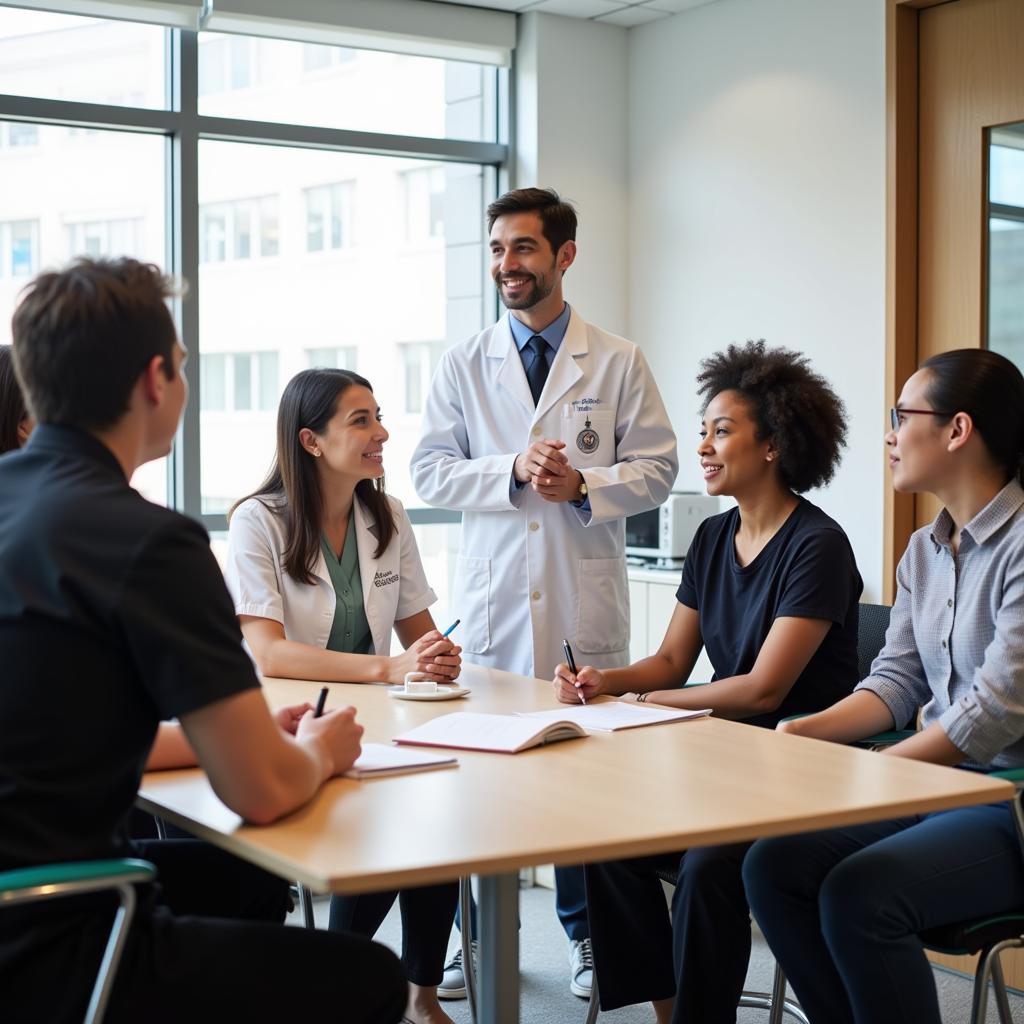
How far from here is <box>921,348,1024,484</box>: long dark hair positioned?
231 centimetres

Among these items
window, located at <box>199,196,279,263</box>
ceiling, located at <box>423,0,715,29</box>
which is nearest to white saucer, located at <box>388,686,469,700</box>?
window, located at <box>199,196,279,263</box>

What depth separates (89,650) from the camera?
1.44 meters

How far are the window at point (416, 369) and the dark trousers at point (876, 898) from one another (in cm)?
303

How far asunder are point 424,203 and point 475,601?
2.02 metres

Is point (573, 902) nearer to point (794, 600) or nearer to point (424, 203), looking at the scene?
point (794, 600)

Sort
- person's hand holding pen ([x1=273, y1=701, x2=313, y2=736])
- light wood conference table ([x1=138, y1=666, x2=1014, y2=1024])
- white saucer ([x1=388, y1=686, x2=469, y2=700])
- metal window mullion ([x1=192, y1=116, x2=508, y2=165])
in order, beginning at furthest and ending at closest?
metal window mullion ([x1=192, y1=116, x2=508, y2=165]) → white saucer ([x1=388, y1=686, x2=469, y2=700]) → person's hand holding pen ([x1=273, y1=701, x2=313, y2=736]) → light wood conference table ([x1=138, y1=666, x2=1014, y2=1024])

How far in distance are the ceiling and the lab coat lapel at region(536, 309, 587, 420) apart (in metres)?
1.77

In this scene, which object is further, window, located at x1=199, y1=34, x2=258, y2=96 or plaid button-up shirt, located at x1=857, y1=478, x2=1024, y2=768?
window, located at x1=199, y1=34, x2=258, y2=96

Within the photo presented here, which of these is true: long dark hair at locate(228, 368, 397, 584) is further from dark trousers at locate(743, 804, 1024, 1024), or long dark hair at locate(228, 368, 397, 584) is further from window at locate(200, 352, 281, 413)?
window at locate(200, 352, 281, 413)

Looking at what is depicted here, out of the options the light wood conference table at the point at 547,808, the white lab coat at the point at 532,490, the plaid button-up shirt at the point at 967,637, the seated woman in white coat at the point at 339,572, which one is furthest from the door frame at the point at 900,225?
the light wood conference table at the point at 547,808

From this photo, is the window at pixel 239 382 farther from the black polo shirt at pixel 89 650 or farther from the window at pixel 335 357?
the black polo shirt at pixel 89 650

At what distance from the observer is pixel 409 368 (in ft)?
16.2

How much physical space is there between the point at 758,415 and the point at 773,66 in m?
2.15

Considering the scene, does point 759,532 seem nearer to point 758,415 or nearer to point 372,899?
point 758,415
